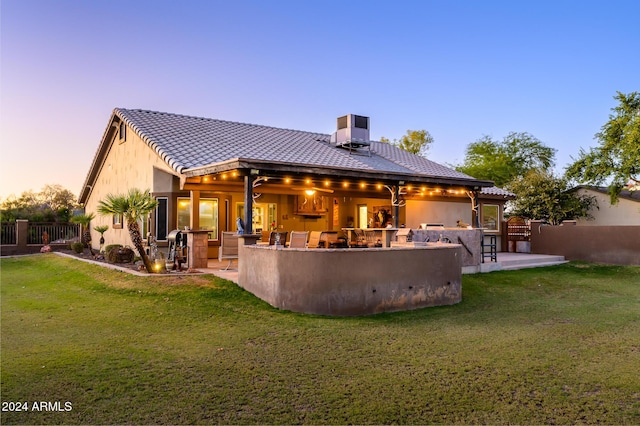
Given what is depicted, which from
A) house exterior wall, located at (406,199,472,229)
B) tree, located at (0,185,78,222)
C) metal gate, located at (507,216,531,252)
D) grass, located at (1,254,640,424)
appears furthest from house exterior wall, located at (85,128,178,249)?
tree, located at (0,185,78,222)

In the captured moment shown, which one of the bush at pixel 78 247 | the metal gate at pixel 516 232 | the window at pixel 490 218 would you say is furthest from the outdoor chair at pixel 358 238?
the bush at pixel 78 247

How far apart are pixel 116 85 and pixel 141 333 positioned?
14.3 metres

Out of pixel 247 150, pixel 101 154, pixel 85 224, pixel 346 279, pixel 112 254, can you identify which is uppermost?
pixel 101 154

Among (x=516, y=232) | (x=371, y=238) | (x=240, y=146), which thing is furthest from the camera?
(x=516, y=232)

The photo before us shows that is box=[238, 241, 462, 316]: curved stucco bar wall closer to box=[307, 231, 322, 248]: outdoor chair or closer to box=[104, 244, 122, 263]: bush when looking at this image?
box=[307, 231, 322, 248]: outdoor chair

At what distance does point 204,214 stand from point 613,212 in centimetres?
2409

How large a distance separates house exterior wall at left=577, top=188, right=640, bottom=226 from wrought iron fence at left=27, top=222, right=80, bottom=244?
29.3m

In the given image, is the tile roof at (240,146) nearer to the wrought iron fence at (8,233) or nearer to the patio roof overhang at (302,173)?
the patio roof overhang at (302,173)

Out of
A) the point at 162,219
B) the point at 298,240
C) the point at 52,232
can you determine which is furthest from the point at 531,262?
the point at 52,232

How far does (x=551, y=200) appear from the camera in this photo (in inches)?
1023

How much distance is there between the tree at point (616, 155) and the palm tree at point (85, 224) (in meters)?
25.7

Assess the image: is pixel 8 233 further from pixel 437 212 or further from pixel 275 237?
pixel 437 212

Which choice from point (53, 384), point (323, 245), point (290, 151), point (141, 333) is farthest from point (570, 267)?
point (53, 384)

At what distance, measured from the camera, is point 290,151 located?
15844 mm
